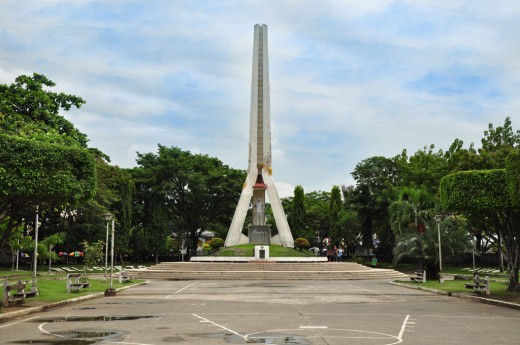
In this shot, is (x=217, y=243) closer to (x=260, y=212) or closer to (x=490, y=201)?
(x=260, y=212)

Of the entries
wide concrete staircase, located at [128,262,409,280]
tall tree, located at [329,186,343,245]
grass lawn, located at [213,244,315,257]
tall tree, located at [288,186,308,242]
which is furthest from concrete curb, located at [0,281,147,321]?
tall tree, located at [288,186,308,242]

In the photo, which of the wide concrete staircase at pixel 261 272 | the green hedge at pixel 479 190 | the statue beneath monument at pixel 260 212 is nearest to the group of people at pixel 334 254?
the statue beneath monument at pixel 260 212

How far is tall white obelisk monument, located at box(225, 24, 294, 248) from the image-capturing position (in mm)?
56156

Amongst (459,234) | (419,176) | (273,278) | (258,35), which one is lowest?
(273,278)

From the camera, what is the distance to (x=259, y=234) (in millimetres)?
54688

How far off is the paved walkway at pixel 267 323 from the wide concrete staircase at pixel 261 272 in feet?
59.0

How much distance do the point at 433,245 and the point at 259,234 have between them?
25810 millimetres

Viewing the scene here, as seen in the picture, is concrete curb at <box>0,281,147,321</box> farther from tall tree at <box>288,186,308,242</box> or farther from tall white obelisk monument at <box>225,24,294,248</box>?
tall tree at <box>288,186,308,242</box>

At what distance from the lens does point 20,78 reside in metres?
31.4

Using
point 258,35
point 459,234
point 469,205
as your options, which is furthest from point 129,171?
point 469,205

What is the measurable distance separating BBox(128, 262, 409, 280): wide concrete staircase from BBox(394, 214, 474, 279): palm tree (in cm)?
612

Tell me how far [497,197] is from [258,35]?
40.8m

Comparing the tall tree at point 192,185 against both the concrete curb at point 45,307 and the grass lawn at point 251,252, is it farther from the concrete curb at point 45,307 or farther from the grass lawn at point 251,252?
the concrete curb at point 45,307

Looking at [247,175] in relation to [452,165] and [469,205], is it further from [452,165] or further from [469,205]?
[469,205]
